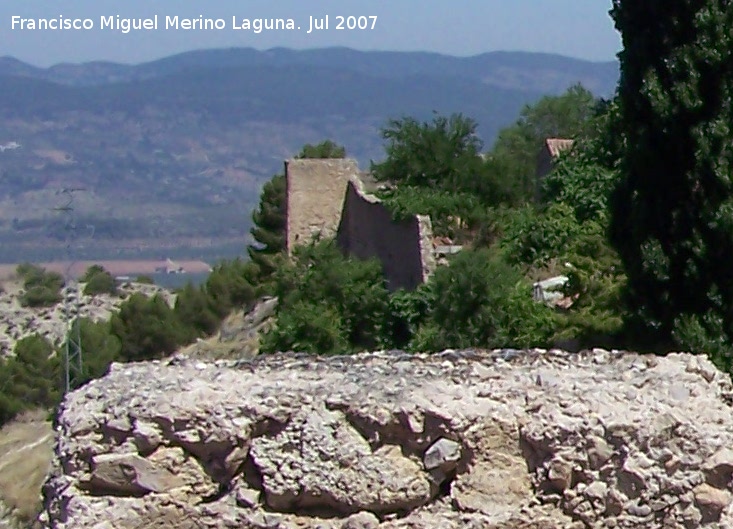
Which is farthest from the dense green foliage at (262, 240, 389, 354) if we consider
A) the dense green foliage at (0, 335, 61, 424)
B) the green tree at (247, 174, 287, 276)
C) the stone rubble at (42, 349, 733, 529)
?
the green tree at (247, 174, 287, 276)

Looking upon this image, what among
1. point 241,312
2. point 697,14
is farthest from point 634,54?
point 241,312

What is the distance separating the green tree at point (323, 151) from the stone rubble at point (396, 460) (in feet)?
82.2

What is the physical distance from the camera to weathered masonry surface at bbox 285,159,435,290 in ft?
59.6

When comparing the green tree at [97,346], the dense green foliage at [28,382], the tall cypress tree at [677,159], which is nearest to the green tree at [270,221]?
the green tree at [97,346]

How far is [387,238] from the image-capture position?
20.0 metres

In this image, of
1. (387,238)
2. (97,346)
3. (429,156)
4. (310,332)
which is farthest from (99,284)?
(310,332)

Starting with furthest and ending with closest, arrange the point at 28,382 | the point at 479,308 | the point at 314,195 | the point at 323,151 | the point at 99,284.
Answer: the point at 99,284, the point at 323,151, the point at 28,382, the point at 314,195, the point at 479,308

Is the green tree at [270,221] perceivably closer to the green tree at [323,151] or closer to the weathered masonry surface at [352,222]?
the green tree at [323,151]

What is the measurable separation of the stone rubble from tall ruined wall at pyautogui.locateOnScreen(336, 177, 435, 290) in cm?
1215

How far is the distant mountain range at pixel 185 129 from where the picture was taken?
4809 cm

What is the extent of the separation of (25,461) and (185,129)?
53563 millimetres

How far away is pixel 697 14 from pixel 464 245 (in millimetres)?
9222

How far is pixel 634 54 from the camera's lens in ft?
32.7

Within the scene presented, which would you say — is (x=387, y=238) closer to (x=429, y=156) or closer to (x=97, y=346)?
(x=429, y=156)
